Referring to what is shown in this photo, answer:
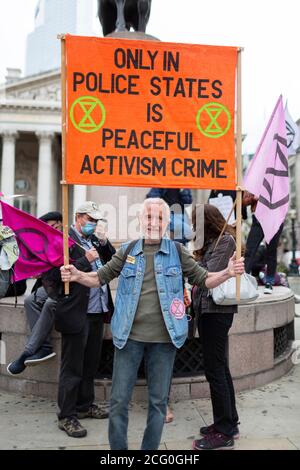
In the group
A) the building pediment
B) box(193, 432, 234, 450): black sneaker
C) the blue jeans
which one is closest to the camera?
the blue jeans

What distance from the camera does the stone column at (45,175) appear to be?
50.6 m

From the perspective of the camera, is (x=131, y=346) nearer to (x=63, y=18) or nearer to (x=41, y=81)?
(x=41, y=81)

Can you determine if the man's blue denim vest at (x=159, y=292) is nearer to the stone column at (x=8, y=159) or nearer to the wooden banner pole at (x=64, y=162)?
the wooden banner pole at (x=64, y=162)

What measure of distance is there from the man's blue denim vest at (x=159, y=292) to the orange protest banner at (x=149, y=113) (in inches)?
25.2

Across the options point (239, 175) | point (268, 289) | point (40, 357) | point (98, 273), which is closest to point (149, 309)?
point (98, 273)

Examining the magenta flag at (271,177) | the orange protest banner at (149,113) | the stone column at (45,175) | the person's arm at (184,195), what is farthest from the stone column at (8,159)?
the orange protest banner at (149,113)

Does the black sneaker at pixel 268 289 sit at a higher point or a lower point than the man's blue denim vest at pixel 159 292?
lower

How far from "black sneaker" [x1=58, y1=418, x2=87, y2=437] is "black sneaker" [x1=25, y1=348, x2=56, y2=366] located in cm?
71

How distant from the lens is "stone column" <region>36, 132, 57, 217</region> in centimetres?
5056

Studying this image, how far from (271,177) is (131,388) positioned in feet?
8.50

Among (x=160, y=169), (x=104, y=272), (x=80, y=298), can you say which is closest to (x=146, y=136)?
(x=160, y=169)

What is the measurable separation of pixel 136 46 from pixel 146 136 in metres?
0.73

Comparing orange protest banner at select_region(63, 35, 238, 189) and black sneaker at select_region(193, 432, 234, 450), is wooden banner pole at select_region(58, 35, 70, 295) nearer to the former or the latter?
orange protest banner at select_region(63, 35, 238, 189)

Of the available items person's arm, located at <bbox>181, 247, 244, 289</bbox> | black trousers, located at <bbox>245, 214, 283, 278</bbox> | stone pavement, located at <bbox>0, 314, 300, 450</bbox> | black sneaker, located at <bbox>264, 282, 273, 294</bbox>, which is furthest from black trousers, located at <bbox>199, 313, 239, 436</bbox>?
black trousers, located at <bbox>245, 214, 283, 278</bbox>
